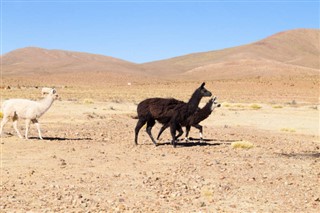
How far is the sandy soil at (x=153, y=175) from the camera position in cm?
900

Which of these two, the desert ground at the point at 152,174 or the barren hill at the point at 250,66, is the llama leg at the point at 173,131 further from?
the barren hill at the point at 250,66

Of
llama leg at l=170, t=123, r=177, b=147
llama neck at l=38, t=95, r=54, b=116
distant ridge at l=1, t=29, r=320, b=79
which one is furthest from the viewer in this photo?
distant ridge at l=1, t=29, r=320, b=79

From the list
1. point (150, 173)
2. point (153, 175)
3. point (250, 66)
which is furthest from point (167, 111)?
point (250, 66)

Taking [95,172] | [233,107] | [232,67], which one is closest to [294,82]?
[233,107]

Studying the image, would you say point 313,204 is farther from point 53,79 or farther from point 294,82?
point 53,79

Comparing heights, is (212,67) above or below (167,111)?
above

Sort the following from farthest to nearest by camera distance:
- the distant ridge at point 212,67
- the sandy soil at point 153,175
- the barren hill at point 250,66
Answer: the distant ridge at point 212,67
the barren hill at point 250,66
the sandy soil at point 153,175

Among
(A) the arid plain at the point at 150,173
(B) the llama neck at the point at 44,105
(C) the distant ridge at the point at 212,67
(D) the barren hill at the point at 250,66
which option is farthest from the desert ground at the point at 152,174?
(D) the barren hill at the point at 250,66

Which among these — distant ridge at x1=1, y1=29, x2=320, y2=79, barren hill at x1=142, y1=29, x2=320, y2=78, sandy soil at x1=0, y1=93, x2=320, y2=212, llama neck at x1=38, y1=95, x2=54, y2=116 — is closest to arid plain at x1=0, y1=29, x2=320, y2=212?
sandy soil at x1=0, y1=93, x2=320, y2=212

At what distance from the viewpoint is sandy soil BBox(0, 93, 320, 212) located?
9.00 metres

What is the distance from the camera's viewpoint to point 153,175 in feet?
37.0

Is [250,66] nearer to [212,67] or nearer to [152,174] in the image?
[212,67]

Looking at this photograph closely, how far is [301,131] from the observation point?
78.8ft

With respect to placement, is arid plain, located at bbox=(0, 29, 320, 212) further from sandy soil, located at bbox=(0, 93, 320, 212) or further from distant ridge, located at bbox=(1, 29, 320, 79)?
distant ridge, located at bbox=(1, 29, 320, 79)
